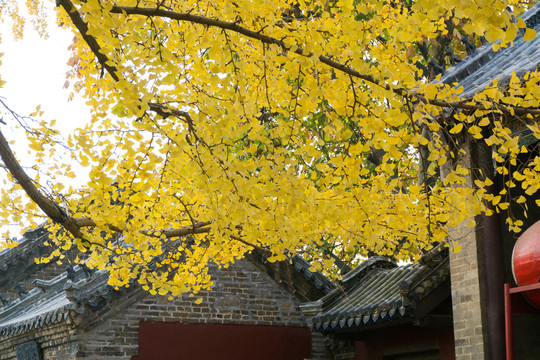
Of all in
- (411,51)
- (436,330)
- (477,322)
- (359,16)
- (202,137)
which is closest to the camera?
(202,137)

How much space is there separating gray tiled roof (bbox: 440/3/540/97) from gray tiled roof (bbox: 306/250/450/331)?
226 centimetres

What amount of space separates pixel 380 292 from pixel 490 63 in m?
3.74

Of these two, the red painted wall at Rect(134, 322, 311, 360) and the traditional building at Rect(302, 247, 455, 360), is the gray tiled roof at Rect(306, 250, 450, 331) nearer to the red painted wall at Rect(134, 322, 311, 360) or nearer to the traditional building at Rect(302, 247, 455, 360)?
the traditional building at Rect(302, 247, 455, 360)

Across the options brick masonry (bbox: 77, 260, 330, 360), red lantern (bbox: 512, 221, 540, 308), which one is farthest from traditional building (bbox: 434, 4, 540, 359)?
brick masonry (bbox: 77, 260, 330, 360)

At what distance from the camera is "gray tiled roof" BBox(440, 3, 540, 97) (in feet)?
23.1

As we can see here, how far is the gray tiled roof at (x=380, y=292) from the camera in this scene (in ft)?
27.0

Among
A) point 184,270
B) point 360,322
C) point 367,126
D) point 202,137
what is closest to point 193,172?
point 202,137

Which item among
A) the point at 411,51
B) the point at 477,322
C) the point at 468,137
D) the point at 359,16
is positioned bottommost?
the point at 477,322

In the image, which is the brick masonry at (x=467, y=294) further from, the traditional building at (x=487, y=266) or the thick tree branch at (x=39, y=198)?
the thick tree branch at (x=39, y=198)

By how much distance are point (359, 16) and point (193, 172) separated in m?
6.31

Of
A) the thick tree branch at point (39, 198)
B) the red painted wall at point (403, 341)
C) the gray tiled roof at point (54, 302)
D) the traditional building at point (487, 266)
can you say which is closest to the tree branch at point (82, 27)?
the thick tree branch at point (39, 198)

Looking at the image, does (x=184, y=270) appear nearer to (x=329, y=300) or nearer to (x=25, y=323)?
(x=329, y=300)

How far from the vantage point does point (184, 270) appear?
8969 mm

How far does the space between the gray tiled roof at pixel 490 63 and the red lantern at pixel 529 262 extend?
1.61 m
